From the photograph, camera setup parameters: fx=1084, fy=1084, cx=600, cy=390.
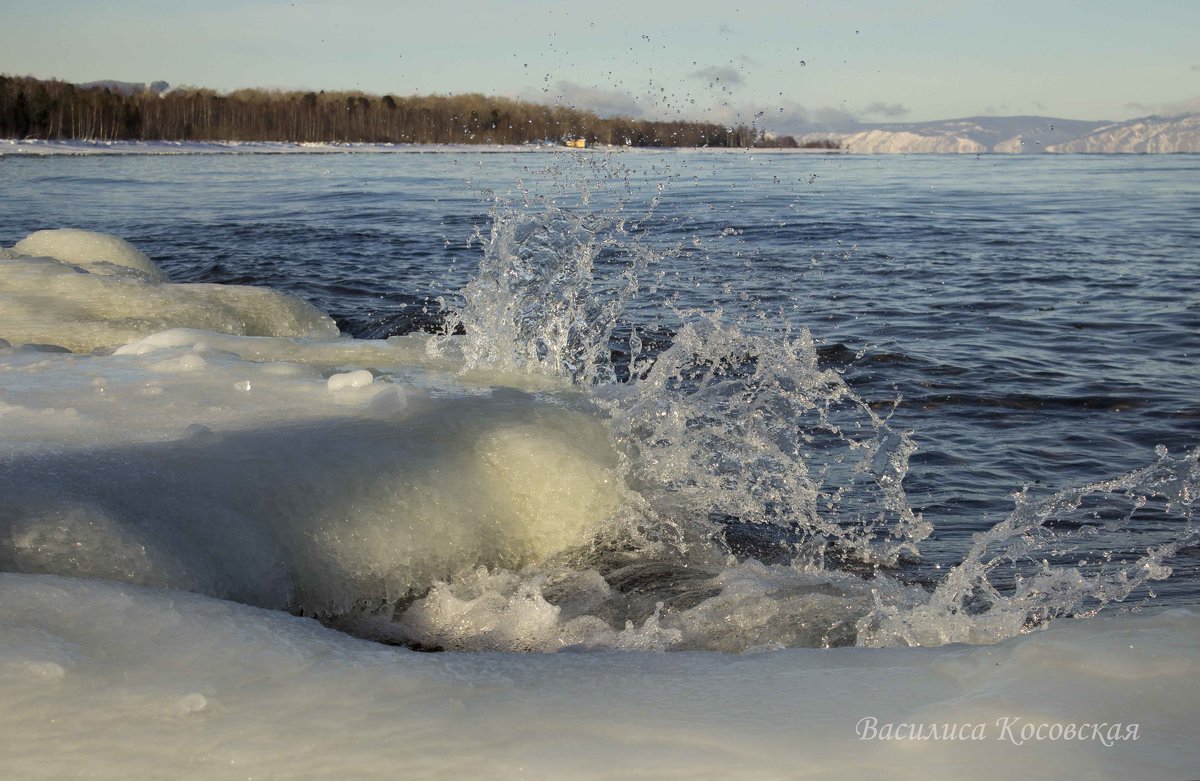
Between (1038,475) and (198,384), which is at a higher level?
(198,384)

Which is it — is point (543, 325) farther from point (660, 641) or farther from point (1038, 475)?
point (660, 641)

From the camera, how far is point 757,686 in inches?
76.5

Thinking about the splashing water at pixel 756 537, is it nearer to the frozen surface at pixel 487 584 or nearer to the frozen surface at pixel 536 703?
the frozen surface at pixel 487 584

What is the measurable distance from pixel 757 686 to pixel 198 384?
8.43 feet

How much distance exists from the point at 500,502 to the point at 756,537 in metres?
1.00

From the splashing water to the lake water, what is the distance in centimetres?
1

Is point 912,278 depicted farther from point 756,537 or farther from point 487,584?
point 487,584

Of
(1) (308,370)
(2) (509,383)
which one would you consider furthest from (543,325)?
(1) (308,370)

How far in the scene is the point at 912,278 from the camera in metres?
9.50

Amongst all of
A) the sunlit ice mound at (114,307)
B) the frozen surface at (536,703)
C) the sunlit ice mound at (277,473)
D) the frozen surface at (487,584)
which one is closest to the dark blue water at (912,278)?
the frozen surface at (487,584)

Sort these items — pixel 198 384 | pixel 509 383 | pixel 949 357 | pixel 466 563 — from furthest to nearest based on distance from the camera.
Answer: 1. pixel 949 357
2. pixel 509 383
3. pixel 198 384
4. pixel 466 563

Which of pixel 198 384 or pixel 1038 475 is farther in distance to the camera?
pixel 1038 475

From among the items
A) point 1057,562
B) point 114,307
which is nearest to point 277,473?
point 1057,562

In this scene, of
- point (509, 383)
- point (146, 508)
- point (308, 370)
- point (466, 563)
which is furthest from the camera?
point (509, 383)
